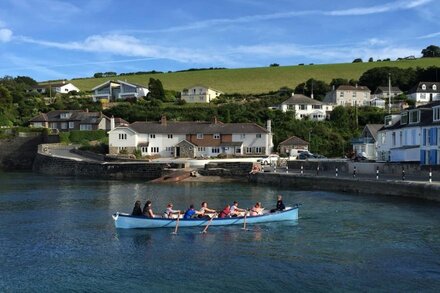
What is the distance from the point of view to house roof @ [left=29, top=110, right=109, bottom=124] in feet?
340

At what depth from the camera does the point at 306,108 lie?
111m

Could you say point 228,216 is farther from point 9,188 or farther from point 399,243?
point 9,188

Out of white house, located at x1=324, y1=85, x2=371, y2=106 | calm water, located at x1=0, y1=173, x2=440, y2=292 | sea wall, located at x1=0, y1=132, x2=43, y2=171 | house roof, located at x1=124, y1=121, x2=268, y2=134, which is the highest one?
white house, located at x1=324, y1=85, x2=371, y2=106

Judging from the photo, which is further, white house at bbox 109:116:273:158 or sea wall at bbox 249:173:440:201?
white house at bbox 109:116:273:158

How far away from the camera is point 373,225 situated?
32.4 m

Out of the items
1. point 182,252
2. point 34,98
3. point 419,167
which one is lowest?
point 182,252

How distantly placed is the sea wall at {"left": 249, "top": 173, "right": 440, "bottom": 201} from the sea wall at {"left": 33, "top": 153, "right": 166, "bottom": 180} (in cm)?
1483

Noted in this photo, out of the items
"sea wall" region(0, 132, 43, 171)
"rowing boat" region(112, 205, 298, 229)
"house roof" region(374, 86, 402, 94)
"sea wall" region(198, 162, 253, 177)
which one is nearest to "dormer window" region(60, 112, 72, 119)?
"sea wall" region(0, 132, 43, 171)

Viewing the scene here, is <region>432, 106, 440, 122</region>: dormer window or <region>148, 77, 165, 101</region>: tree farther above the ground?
<region>148, 77, 165, 101</region>: tree

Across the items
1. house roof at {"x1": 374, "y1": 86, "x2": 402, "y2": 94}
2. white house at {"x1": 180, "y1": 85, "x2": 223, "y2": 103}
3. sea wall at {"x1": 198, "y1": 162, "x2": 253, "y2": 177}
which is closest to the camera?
sea wall at {"x1": 198, "y1": 162, "x2": 253, "y2": 177}

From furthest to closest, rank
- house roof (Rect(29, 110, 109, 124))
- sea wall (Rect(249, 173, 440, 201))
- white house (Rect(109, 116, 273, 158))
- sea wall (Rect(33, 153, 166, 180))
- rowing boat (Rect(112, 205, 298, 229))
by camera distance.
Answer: house roof (Rect(29, 110, 109, 124)) → white house (Rect(109, 116, 273, 158)) → sea wall (Rect(33, 153, 166, 180)) → sea wall (Rect(249, 173, 440, 201)) → rowing boat (Rect(112, 205, 298, 229))

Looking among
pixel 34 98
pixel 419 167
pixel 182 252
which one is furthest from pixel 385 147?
pixel 34 98

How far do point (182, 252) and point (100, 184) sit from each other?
3850 cm

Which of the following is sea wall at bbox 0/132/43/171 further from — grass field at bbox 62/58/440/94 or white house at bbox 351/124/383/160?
grass field at bbox 62/58/440/94
